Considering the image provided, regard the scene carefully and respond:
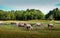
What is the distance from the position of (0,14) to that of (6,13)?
2.25 feet

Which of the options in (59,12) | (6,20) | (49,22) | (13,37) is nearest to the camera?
(13,37)

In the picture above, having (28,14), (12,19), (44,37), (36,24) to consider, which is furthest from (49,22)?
(44,37)

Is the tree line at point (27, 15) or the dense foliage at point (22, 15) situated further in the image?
the dense foliage at point (22, 15)

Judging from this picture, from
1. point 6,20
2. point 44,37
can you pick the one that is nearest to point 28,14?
point 6,20

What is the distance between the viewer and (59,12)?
8961 millimetres

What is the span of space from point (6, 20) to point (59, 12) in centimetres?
296

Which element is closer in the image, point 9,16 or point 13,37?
point 13,37

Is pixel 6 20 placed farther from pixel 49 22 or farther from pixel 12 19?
pixel 49 22

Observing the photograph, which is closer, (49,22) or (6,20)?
(6,20)

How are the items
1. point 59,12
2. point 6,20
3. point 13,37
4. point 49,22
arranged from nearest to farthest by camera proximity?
point 13,37, point 59,12, point 6,20, point 49,22

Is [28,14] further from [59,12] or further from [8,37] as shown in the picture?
[8,37]

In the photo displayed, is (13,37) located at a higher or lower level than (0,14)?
lower

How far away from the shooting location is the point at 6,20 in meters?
9.79

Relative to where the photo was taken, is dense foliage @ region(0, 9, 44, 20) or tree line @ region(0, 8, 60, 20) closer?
tree line @ region(0, 8, 60, 20)
